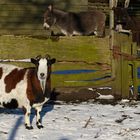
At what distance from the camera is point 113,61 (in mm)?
12336

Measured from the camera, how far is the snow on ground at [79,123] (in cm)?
850

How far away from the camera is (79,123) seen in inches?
374

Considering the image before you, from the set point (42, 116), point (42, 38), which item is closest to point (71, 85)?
point (42, 38)

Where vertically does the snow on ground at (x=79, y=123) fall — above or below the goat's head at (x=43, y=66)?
below

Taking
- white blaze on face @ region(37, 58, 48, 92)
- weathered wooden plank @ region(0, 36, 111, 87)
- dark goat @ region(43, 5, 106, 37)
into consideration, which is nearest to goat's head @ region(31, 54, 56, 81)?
white blaze on face @ region(37, 58, 48, 92)

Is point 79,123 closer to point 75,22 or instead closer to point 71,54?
point 71,54

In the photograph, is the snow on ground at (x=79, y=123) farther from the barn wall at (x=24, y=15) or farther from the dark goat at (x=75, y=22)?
the barn wall at (x=24, y=15)

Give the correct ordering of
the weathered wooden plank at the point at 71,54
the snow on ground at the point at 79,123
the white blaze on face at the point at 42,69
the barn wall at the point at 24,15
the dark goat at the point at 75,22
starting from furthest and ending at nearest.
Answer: the barn wall at the point at 24,15, the dark goat at the point at 75,22, the weathered wooden plank at the point at 71,54, the white blaze on face at the point at 42,69, the snow on ground at the point at 79,123

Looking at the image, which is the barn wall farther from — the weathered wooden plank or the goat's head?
the goat's head

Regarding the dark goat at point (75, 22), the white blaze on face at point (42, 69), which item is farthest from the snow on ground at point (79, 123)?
the dark goat at point (75, 22)

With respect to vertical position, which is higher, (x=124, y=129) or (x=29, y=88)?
(x=29, y=88)

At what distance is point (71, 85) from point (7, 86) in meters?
3.38

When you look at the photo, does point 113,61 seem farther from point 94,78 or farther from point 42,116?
point 42,116

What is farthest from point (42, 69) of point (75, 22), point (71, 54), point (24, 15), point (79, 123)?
point (24, 15)
